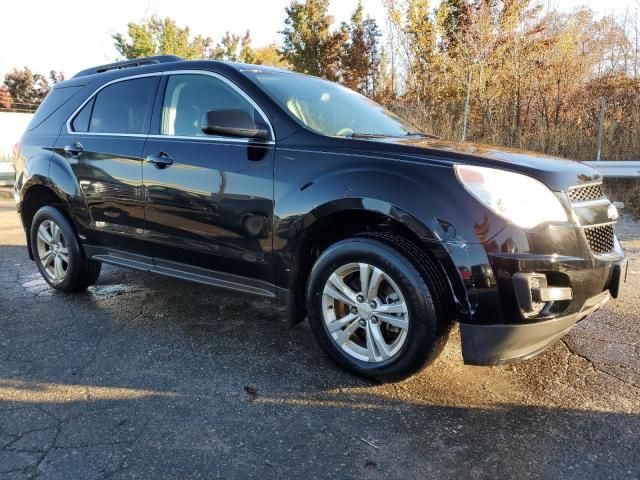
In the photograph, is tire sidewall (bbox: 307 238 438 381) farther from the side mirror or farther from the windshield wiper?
the side mirror

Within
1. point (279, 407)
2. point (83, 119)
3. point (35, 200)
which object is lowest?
point (279, 407)

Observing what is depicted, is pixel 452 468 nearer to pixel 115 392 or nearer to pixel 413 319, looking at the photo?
pixel 413 319

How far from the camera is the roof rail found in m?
4.13

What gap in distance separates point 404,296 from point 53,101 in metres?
3.83

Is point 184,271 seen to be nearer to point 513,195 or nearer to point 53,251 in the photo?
point 53,251

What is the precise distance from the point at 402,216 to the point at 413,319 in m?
0.53

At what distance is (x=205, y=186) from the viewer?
11.1 ft

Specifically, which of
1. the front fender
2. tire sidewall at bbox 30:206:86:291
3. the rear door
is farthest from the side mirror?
tire sidewall at bbox 30:206:86:291

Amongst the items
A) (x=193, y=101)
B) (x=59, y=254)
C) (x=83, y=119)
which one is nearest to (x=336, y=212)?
(x=193, y=101)

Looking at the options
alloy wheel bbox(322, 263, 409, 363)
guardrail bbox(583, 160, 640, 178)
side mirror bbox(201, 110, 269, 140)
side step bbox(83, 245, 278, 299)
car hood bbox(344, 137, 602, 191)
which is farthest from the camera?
guardrail bbox(583, 160, 640, 178)

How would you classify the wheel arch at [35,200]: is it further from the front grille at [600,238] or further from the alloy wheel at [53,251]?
the front grille at [600,238]

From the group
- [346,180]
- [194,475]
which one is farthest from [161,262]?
[194,475]

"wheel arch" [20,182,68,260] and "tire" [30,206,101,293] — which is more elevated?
"wheel arch" [20,182,68,260]

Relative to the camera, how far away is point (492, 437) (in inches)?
95.7
